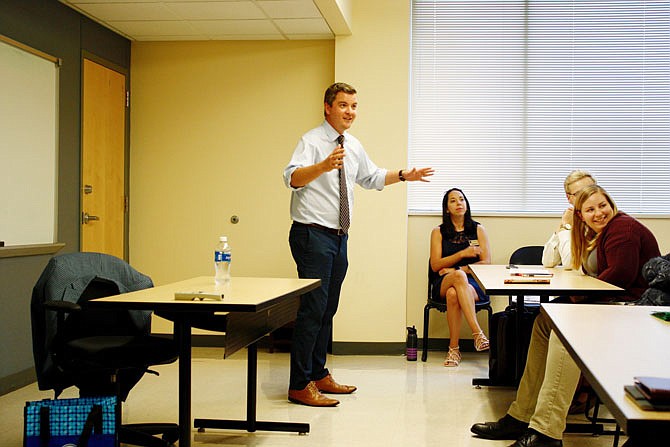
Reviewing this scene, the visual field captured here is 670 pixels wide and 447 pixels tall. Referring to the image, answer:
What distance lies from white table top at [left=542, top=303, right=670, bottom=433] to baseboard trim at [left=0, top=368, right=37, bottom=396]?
3.33 meters

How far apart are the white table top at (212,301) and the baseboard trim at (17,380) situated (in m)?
1.74

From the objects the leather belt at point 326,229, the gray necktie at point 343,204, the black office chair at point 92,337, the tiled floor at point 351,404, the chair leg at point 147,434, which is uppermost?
the gray necktie at point 343,204

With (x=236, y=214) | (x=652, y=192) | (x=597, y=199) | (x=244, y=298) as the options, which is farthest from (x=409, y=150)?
(x=244, y=298)

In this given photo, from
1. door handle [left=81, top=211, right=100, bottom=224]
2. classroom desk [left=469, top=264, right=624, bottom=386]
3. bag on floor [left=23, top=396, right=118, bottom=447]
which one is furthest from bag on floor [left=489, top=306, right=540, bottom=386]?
door handle [left=81, top=211, right=100, bottom=224]

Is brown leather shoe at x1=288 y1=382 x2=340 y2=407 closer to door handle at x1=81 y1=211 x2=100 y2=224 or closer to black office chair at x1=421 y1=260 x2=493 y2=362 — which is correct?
black office chair at x1=421 y1=260 x2=493 y2=362

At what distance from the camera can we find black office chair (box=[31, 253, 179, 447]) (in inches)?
121

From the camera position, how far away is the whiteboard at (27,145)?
4.56 metres

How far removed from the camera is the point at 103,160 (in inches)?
229

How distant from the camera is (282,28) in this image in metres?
5.91

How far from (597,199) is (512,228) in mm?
2175

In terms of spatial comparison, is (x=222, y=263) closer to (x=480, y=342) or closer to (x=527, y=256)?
(x=480, y=342)

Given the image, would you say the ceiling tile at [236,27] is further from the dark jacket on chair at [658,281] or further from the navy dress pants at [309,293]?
the dark jacket on chair at [658,281]

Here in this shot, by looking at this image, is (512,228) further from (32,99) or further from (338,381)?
(32,99)

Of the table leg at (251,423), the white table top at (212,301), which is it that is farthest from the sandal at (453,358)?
the white table top at (212,301)
